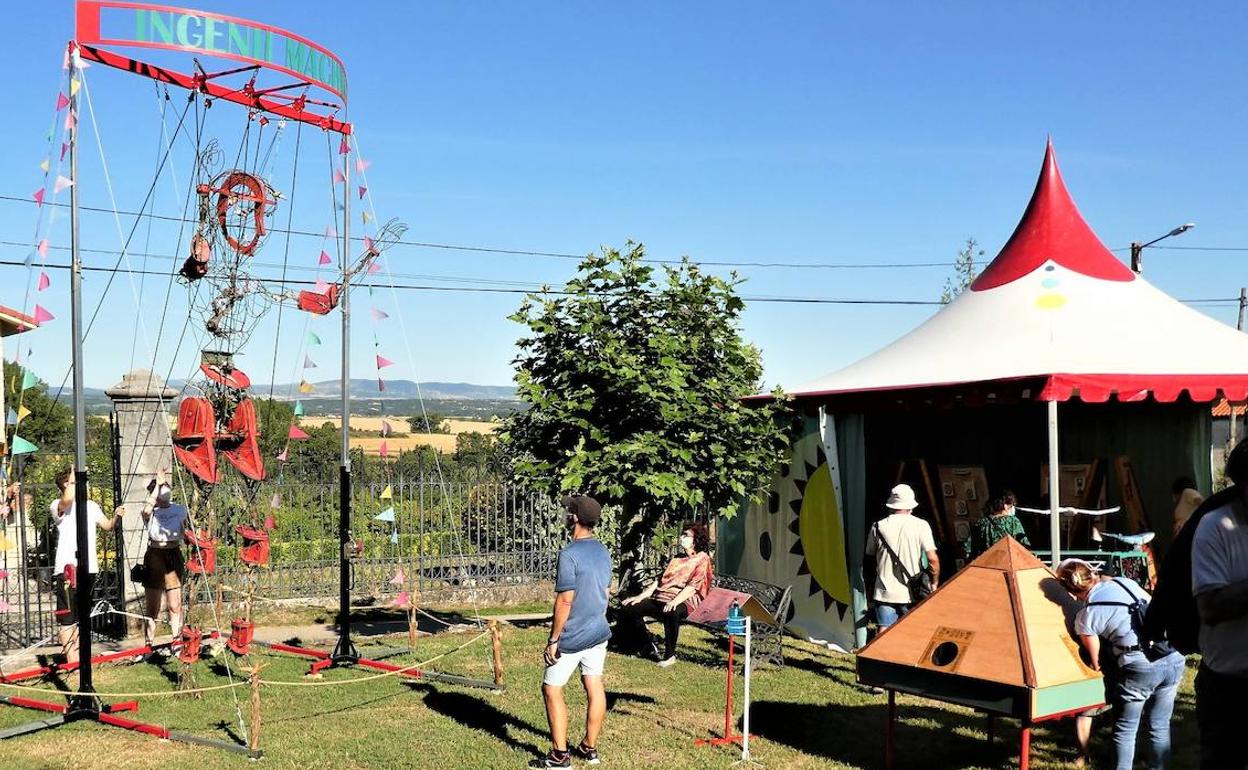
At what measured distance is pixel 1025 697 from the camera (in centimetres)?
577

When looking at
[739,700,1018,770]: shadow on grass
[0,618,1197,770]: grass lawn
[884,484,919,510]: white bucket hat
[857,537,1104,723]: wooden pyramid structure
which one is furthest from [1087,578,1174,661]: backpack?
[884,484,919,510]: white bucket hat

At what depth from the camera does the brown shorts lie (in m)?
10.3

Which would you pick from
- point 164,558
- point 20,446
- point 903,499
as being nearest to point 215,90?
point 20,446

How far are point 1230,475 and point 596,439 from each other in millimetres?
6786

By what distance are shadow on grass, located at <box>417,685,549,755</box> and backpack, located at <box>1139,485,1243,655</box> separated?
4.21 meters

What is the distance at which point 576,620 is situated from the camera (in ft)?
21.5

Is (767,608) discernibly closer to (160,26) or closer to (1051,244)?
(1051,244)

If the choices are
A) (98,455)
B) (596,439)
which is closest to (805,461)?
(596,439)

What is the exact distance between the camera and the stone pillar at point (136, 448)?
11.3m

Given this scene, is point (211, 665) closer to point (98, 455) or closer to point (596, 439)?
point (596, 439)

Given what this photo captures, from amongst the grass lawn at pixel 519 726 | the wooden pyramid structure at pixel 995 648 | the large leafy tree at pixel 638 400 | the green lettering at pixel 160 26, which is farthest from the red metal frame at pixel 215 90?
the wooden pyramid structure at pixel 995 648

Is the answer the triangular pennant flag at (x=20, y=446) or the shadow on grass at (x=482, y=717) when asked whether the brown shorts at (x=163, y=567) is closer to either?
the triangular pennant flag at (x=20, y=446)

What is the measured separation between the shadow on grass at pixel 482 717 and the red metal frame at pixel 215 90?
4841 millimetres

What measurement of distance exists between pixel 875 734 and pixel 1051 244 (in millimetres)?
6466
